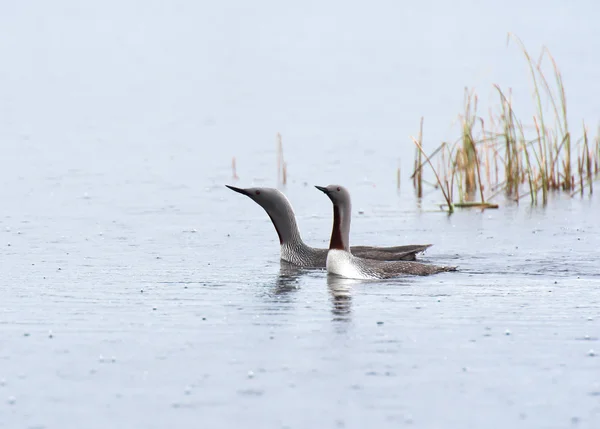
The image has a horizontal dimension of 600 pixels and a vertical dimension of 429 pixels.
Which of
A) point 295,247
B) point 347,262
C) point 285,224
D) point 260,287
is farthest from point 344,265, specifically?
point 285,224

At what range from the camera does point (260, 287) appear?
13.6 m

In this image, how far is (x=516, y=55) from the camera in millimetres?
64312

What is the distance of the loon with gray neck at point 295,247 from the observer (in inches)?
589

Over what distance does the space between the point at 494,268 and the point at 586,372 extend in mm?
4938

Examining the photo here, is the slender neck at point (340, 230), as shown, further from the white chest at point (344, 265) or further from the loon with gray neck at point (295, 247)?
the loon with gray neck at point (295, 247)

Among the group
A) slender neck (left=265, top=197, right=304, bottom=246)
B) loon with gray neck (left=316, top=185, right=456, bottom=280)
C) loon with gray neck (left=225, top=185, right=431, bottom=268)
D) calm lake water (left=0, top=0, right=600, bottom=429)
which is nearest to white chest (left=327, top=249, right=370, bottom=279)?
loon with gray neck (left=316, top=185, right=456, bottom=280)

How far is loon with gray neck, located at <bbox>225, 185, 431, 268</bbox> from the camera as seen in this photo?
15.0 m

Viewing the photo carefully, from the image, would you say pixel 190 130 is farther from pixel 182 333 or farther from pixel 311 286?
pixel 182 333

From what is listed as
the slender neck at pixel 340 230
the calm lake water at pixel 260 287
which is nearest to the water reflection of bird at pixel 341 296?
the calm lake water at pixel 260 287

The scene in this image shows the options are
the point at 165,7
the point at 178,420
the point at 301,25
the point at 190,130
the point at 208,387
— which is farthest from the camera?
the point at 165,7

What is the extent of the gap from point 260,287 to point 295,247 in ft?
5.87

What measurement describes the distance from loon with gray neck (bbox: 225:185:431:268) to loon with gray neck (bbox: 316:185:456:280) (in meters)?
0.63

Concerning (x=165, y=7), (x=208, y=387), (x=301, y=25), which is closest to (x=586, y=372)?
(x=208, y=387)

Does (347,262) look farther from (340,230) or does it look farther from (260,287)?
(260,287)
